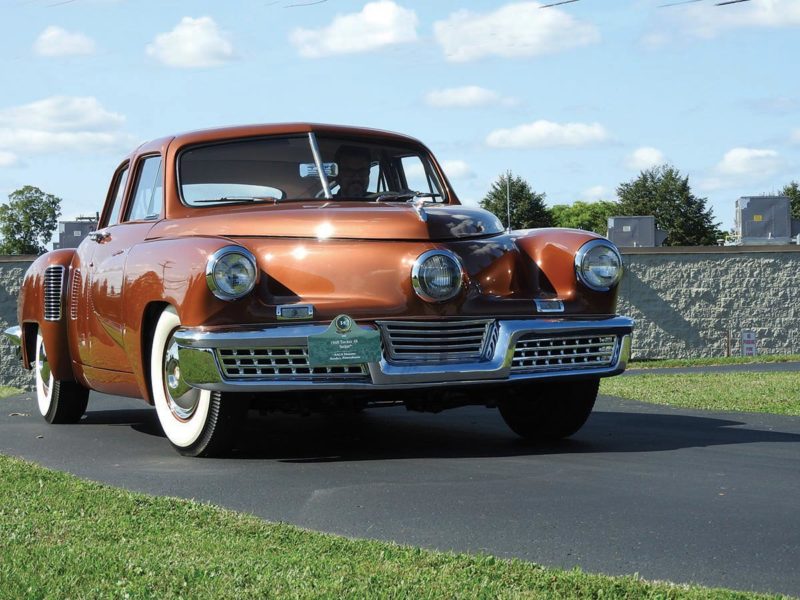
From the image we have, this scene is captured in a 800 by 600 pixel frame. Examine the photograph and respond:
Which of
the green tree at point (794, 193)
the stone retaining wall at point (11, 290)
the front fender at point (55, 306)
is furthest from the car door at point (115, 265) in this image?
the green tree at point (794, 193)

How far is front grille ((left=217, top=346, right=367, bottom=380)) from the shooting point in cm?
590

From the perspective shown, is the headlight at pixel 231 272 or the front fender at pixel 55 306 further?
the front fender at pixel 55 306

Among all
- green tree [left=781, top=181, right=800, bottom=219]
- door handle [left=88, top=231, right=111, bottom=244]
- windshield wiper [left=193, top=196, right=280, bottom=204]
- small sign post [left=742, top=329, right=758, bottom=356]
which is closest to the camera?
windshield wiper [left=193, top=196, right=280, bottom=204]

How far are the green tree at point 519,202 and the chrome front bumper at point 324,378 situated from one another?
86.9 metres

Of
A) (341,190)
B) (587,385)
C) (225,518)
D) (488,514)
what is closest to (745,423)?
(587,385)

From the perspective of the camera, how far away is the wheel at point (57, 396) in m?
8.67

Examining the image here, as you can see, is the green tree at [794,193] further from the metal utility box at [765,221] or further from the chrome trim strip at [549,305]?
the chrome trim strip at [549,305]

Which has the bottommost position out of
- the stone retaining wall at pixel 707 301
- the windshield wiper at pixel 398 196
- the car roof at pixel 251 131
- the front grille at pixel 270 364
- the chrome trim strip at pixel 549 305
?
the stone retaining wall at pixel 707 301

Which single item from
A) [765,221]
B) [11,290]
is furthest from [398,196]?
[765,221]

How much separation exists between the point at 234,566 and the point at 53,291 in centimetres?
504

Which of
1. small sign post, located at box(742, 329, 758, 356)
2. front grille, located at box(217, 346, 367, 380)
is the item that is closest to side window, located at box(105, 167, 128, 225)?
front grille, located at box(217, 346, 367, 380)

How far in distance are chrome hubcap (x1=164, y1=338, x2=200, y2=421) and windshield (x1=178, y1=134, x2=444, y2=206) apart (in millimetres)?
1165

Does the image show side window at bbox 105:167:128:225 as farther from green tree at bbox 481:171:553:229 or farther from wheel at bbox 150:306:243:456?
green tree at bbox 481:171:553:229

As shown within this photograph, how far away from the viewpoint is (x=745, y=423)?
8.13m
